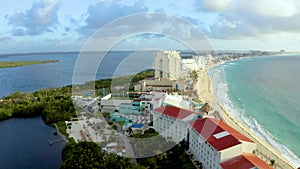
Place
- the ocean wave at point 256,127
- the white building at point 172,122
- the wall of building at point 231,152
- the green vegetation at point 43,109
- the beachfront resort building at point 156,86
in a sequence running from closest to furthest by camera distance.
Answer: the wall of building at point 231,152 → the white building at point 172,122 → the ocean wave at point 256,127 → the green vegetation at point 43,109 → the beachfront resort building at point 156,86

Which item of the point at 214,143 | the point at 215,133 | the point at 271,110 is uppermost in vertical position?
the point at 215,133

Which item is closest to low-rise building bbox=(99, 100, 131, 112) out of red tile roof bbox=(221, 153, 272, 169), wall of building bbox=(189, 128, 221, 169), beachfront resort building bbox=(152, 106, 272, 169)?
beachfront resort building bbox=(152, 106, 272, 169)

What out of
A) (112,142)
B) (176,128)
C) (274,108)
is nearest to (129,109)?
(112,142)

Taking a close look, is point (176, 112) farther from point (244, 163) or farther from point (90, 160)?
point (90, 160)

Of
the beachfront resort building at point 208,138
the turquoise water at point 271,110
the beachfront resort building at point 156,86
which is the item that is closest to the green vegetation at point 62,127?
the beachfront resort building at point 208,138

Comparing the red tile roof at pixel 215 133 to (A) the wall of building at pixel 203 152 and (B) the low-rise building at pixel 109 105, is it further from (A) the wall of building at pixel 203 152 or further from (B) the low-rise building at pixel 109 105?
(B) the low-rise building at pixel 109 105

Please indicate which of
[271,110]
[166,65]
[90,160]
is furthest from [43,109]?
[271,110]

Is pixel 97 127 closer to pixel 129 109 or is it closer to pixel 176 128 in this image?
pixel 129 109
